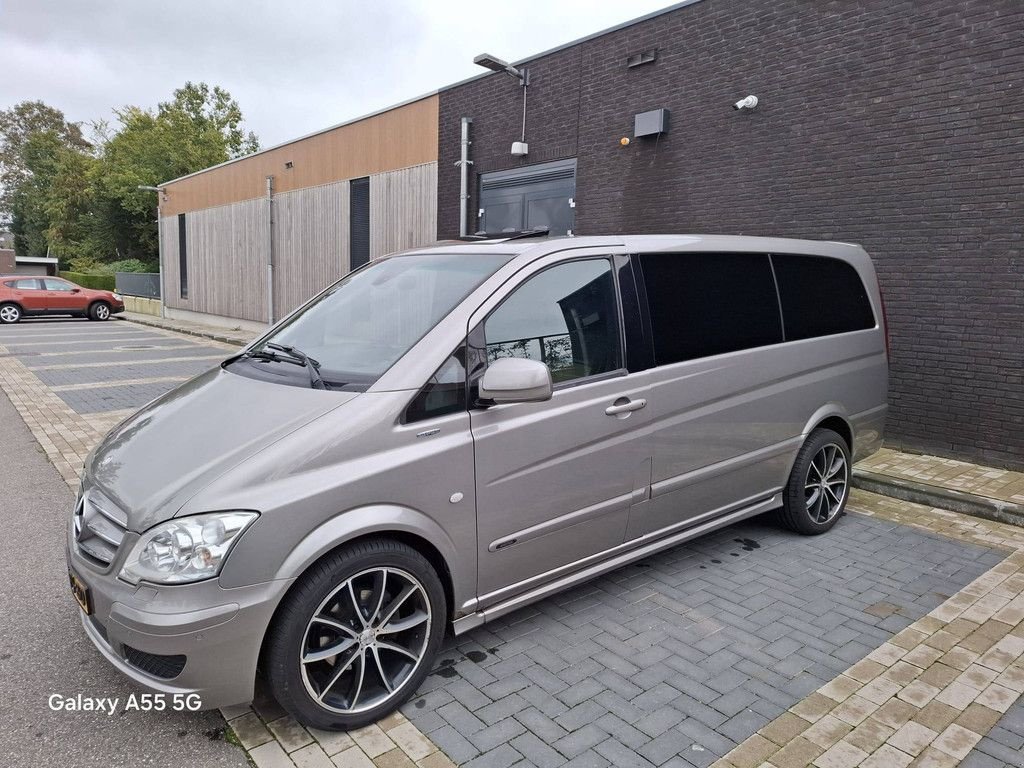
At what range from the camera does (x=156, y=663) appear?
238cm

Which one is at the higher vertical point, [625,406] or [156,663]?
[625,406]

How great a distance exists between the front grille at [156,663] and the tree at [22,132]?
77.7m

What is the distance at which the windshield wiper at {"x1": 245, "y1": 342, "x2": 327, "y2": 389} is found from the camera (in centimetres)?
295

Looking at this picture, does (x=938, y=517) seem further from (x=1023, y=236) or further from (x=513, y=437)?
(x=513, y=437)

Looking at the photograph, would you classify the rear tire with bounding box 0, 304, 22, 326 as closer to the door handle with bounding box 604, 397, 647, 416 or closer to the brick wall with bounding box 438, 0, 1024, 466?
the brick wall with bounding box 438, 0, 1024, 466

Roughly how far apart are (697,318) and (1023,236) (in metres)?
3.96

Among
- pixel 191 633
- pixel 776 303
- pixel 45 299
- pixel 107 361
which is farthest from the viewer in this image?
pixel 45 299

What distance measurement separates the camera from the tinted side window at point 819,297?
175 inches

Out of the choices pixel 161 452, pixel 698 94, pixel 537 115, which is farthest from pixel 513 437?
pixel 537 115

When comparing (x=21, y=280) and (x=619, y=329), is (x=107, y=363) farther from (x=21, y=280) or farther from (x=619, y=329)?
(x=21, y=280)

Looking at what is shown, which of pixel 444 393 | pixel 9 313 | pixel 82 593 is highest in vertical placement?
pixel 444 393

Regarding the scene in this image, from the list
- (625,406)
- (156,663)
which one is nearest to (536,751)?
(156,663)

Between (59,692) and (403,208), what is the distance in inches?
463

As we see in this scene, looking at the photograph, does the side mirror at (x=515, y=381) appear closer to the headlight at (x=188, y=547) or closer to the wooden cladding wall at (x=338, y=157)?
the headlight at (x=188, y=547)
